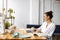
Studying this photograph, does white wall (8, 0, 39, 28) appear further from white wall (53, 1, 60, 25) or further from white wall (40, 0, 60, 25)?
white wall (53, 1, 60, 25)

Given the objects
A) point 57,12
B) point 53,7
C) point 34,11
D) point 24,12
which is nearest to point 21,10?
point 24,12

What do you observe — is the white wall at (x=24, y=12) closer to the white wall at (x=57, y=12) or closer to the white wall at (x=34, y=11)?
the white wall at (x=34, y=11)

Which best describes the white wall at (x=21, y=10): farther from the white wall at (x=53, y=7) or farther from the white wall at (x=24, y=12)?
the white wall at (x=53, y=7)

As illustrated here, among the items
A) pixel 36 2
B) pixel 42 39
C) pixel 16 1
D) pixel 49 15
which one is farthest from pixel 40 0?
pixel 42 39

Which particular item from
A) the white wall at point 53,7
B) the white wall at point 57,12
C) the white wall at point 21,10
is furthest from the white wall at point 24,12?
the white wall at point 57,12

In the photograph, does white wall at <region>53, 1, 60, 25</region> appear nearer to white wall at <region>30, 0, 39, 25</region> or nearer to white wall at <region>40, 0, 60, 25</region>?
white wall at <region>40, 0, 60, 25</region>

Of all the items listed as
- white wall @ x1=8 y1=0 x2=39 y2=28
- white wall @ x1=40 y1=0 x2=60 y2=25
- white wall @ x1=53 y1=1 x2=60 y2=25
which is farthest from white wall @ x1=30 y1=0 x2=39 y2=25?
white wall @ x1=53 y1=1 x2=60 y2=25

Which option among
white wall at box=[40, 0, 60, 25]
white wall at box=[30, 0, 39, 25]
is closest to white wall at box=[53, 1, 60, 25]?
white wall at box=[40, 0, 60, 25]

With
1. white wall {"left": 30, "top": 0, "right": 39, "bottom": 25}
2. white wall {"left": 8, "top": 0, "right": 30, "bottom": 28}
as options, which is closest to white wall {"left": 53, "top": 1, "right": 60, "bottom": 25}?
white wall {"left": 30, "top": 0, "right": 39, "bottom": 25}

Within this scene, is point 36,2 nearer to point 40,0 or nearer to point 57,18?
point 40,0

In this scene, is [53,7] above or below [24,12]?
above

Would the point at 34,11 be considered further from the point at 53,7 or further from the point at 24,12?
the point at 53,7

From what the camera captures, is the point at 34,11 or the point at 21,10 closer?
the point at 34,11

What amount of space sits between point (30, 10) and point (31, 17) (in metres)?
0.28
